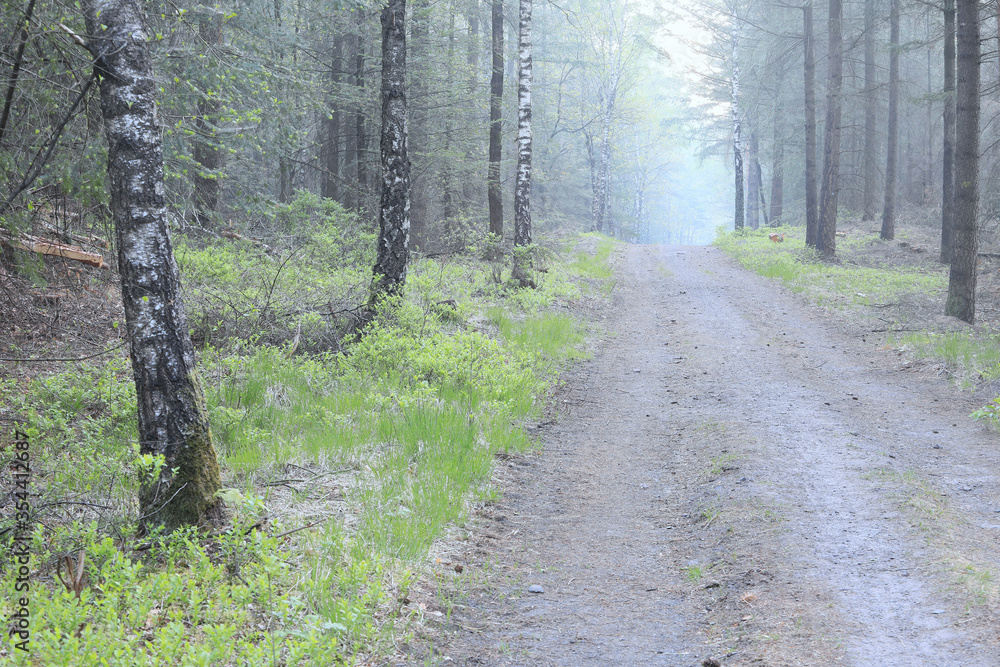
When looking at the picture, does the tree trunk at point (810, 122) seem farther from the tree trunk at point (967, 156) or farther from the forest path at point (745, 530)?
the forest path at point (745, 530)

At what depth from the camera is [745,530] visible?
4984 millimetres

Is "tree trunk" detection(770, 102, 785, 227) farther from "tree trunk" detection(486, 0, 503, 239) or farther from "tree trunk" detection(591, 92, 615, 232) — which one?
"tree trunk" detection(486, 0, 503, 239)

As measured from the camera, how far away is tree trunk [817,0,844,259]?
66.4ft

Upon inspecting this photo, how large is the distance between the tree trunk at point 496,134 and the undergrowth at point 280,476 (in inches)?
312

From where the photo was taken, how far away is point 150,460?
155 inches

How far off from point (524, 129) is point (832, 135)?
11.9 meters

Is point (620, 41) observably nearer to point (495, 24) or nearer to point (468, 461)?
point (495, 24)

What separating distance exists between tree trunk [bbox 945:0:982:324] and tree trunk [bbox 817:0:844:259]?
858 centimetres

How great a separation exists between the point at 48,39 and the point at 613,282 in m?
15.6

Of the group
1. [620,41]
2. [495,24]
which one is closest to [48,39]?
[495,24]

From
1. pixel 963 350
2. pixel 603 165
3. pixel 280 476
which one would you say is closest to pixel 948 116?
pixel 963 350

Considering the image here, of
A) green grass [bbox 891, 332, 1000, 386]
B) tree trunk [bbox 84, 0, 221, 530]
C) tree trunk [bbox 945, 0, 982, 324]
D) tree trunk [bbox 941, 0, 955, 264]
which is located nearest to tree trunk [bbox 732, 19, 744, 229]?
tree trunk [bbox 941, 0, 955, 264]

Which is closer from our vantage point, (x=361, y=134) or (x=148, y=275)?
(x=148, y=275)

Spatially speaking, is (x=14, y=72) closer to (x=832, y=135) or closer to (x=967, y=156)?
(x=967, y=156)
